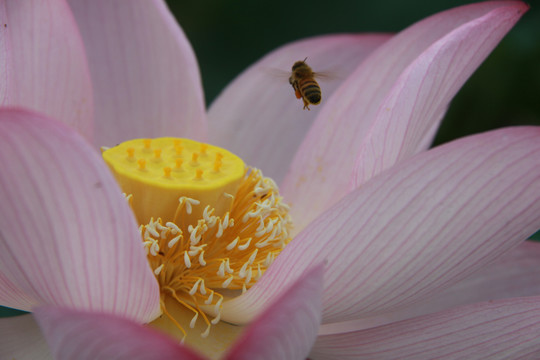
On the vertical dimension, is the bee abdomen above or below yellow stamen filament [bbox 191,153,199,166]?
above

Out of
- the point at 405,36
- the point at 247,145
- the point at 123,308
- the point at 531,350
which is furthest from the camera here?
the point at 247,145

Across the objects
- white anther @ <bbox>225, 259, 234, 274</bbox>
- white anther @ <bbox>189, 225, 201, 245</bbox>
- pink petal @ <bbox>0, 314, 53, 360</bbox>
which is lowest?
pink petal @ <bbox>0, 314, 53, 360</bbox>

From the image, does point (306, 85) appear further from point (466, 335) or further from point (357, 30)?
point (357, 30)

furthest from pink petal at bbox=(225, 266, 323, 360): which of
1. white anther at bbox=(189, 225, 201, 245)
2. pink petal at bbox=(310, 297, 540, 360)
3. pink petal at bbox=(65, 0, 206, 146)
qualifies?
pink petal at bbox=(65, 0, 206, 146)

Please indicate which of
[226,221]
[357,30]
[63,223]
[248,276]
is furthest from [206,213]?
[357,30]

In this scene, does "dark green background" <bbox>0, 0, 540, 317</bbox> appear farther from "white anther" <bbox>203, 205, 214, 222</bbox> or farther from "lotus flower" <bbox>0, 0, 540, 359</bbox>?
"white anther" <bbox>203, 205, 214, 222</bbox>

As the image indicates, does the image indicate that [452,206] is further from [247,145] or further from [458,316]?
[247,145]

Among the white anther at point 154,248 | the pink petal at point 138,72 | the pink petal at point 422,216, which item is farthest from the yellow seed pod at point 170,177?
the pink petal at point 422,216

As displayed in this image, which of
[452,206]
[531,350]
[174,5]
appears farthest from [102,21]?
[531,350]
